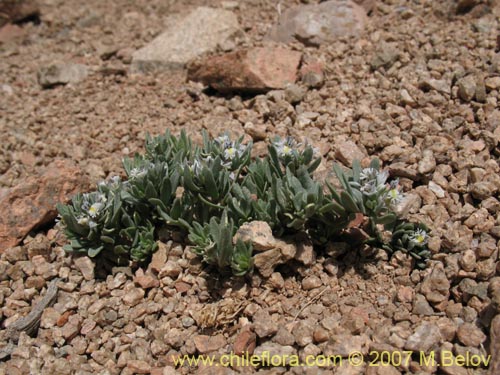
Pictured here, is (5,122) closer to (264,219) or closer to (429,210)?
(264,219)

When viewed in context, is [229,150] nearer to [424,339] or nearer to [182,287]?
[182,287]

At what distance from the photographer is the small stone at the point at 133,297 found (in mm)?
3785

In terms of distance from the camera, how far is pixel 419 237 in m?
3.60

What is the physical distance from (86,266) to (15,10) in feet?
16.6

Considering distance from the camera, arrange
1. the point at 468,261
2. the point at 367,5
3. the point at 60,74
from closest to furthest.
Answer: the point at 468,261 < the point at 367,5 < the point at 60,74

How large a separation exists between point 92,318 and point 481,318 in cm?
258

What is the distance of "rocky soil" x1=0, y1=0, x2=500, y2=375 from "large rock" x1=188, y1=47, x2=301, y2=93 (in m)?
0.02

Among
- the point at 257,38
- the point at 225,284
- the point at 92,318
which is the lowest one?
the point at 92,318

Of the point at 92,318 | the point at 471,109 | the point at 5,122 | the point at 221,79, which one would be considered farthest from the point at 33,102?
the point at 471,109

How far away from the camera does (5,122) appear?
5.63 metres

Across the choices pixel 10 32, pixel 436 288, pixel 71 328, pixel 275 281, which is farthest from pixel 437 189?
pixel 10 32

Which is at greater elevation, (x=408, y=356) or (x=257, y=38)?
(x=257, y=38)

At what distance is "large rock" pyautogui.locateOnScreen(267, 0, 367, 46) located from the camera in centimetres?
580

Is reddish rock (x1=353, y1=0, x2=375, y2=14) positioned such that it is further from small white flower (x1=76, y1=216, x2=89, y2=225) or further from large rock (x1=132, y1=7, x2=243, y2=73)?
small white flower (x1=76, y1=216, x2=89, y2=225)
